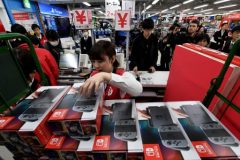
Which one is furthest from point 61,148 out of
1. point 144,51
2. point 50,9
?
point 50,9

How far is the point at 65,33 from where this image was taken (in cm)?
1464

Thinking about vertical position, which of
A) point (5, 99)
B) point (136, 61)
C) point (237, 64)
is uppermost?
point (237, 64)

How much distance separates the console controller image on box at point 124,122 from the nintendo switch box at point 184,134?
0.18 feet

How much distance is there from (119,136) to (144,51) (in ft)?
8.78

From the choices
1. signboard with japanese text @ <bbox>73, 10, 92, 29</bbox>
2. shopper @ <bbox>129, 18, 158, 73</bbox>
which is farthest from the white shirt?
signboard with japanese text @ <bbox>73, 10, 92, 29</bbox>

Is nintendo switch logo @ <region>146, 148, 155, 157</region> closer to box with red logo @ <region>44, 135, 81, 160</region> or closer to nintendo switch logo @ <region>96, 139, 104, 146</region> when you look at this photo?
nintendo switch logo @ <region>96, 139, 104, 146</region>

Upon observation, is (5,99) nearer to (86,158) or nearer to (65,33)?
(86,158)

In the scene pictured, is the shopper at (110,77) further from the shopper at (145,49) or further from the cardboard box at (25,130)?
the shopper at (145,49)

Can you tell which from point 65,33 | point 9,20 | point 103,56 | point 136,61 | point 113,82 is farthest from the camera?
point 65,33

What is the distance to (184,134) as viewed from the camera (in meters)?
0.74

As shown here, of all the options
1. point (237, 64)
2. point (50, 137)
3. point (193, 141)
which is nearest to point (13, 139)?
point (50, 137)

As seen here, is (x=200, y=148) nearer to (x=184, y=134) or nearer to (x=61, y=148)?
(x=184, y=134)

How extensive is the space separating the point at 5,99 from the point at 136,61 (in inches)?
106

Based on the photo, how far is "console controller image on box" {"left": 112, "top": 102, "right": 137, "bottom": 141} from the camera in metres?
0.73
